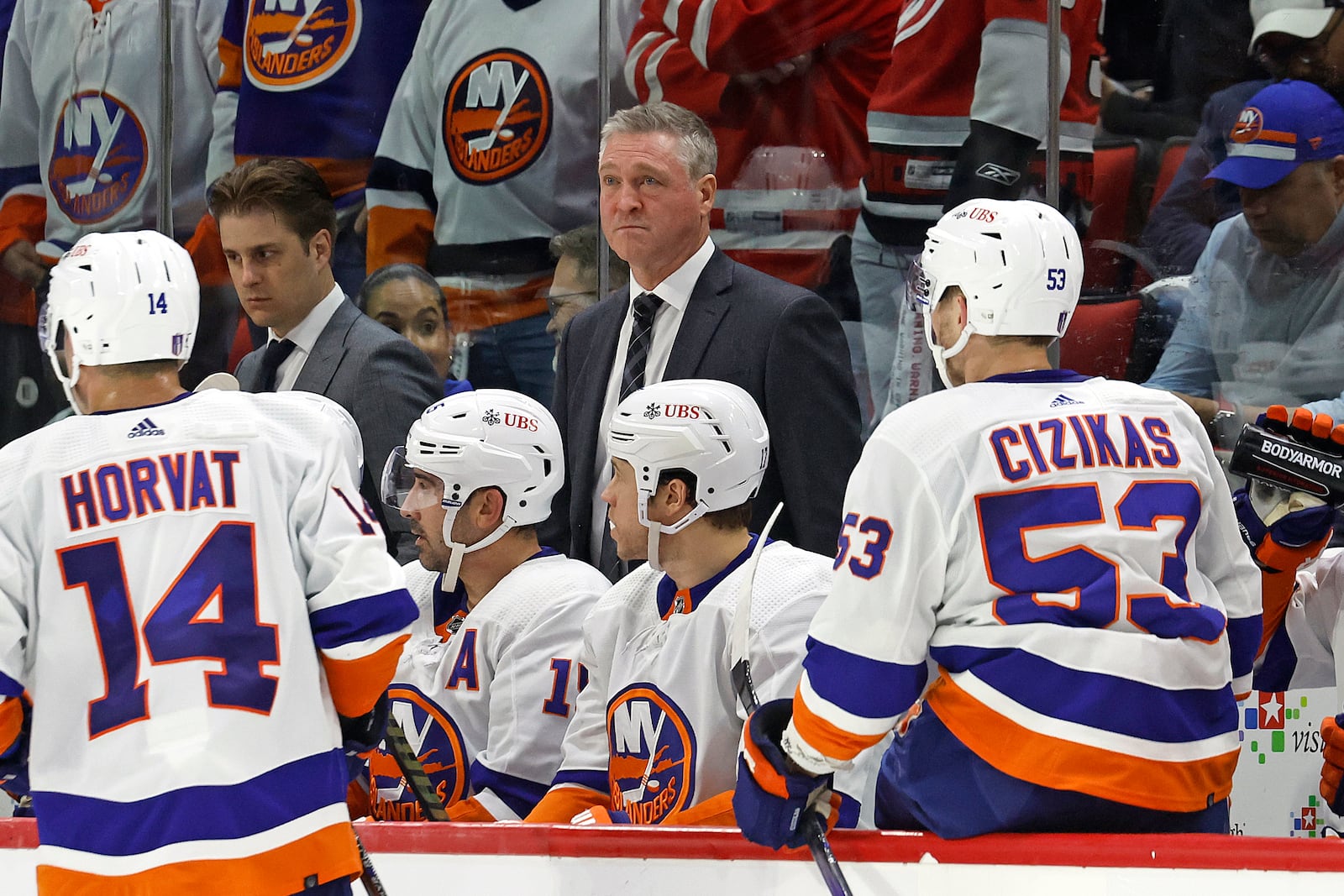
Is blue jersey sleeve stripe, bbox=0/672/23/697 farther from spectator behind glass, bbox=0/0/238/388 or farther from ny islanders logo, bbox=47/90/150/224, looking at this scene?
ny islanders logo, bbox=47/90/150/224

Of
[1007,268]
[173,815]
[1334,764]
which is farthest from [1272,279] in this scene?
[173,815]

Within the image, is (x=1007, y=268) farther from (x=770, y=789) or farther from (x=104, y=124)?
(x=104, y=124)

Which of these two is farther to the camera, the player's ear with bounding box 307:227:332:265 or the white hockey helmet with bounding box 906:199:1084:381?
the player's ear with bounding box 307:227:332:265

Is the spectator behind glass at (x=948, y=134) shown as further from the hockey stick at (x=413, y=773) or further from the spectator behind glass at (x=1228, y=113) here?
the hockey stick at (x=413, y=773)

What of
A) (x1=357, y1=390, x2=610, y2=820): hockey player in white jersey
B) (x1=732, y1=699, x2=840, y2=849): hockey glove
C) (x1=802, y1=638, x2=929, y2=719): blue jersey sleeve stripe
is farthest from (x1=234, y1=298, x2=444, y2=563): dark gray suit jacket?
(x1=802, y1=638, x2=929, y2=719): blue jersey sleeve stripe

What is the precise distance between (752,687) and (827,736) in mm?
343

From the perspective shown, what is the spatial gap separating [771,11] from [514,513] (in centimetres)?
184

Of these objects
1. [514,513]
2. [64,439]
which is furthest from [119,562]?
[514,513]

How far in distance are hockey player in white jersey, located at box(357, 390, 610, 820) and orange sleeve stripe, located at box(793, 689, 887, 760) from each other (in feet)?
2.52

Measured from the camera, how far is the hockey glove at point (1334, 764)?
7.98ft

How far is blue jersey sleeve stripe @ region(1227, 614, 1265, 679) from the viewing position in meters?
1.92

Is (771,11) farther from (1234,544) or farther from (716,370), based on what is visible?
(1234,544)

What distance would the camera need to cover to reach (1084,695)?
1.72 m

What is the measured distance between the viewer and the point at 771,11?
3953 millimetres
